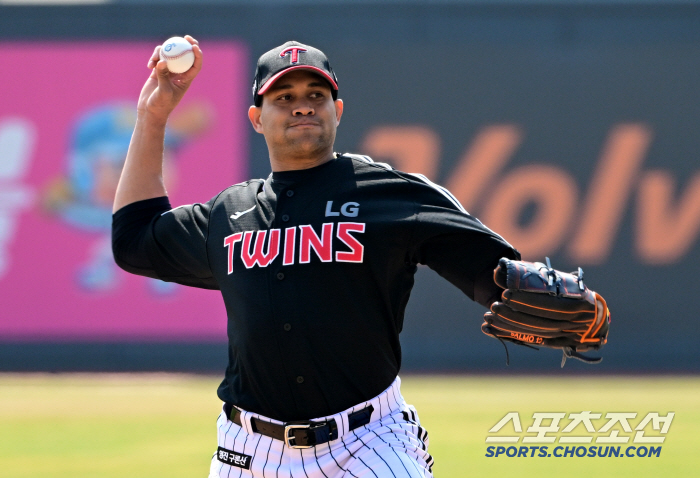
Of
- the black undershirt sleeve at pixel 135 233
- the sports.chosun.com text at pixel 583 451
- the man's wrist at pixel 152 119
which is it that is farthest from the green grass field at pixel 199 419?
the man's wrist at pixel 152 119

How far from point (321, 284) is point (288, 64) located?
0.76 meters

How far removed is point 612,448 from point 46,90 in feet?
27.9

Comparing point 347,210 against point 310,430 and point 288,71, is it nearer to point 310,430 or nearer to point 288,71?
point 288,71

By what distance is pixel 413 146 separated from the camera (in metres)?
12.4

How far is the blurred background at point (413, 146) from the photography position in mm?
12000

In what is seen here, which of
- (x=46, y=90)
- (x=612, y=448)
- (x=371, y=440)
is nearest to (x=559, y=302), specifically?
(x=371, y=440)

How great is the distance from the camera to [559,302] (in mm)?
2941

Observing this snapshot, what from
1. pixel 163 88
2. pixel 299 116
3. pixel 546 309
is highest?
pixel 163 88

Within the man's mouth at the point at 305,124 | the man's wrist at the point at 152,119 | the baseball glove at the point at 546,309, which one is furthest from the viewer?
the man's wrist at the point at 152,119

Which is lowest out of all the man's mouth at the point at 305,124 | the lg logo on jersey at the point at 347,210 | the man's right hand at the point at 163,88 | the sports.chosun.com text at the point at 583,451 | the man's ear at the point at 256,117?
the sports.chosun.com text at the point at 583,451

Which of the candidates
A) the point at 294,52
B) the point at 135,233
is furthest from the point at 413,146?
the point at 294,52

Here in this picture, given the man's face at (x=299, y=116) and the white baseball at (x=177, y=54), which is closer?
the man's face at (x=299, y=116)

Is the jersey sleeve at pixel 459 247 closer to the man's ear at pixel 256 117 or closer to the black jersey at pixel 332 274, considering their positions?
the black jersey at pixel 332 274

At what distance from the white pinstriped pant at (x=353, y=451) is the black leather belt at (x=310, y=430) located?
0.01 m
